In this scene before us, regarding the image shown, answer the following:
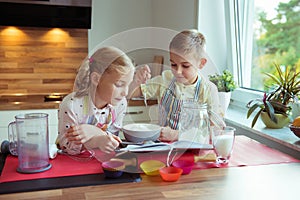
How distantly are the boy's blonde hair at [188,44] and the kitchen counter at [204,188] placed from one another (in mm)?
453

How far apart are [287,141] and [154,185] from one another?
0.67 meters

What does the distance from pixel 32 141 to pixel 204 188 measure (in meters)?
0.56

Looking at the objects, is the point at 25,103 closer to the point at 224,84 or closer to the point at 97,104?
the point at 97,104

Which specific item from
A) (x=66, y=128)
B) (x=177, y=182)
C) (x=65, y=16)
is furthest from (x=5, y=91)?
(x=177, y=182)

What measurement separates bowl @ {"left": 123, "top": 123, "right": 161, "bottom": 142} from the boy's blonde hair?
31 centimetres

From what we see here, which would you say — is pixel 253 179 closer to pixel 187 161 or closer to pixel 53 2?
pixel 187 161

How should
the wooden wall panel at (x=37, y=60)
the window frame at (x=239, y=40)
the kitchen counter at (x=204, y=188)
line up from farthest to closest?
the wooden wall panel at (x=37, y=60) → the window frame at (x=239, y=40) → the kitchen counter at (x=204, y=188)

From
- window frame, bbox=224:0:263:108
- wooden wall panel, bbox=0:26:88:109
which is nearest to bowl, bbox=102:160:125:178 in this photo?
window frame, bbox=224:0:263:108

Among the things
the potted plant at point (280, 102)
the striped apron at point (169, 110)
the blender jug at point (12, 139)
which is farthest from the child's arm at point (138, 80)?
the potted plant at point (280, 102)

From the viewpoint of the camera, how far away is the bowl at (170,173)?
0.96 meters

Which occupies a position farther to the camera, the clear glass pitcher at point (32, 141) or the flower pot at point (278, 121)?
the flower pot at point (278, 121)

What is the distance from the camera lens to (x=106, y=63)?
3.60 feet

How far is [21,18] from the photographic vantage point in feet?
7.41

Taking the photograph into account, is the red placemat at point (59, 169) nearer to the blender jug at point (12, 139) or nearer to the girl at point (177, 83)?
the blender jug at point (12, 139)
